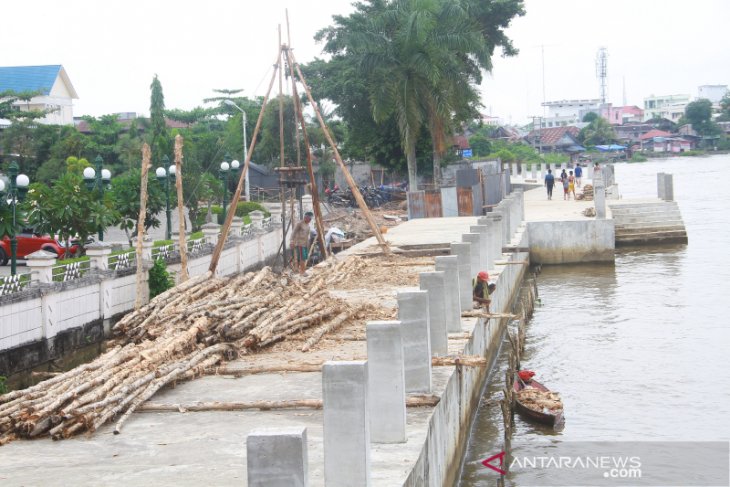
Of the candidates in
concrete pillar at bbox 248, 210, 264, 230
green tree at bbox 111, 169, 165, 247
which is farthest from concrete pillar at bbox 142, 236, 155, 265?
concrete pillar at bbox 248, 210, 264, 230

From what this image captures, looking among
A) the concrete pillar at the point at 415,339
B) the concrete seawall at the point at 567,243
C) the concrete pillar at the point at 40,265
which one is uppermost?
the concrete pillar at the point at 40,265

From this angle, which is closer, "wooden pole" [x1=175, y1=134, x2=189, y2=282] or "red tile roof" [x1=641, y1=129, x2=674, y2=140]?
"wooden pole" [x1=175, y1=134, x2=189, y2=282]

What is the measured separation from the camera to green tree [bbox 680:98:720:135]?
165975 mm

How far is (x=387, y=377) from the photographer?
31.3 ft

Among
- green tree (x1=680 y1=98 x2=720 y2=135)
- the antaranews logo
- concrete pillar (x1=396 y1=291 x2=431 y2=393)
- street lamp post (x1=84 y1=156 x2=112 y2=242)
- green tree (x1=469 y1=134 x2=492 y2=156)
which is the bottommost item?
the antaranews logo

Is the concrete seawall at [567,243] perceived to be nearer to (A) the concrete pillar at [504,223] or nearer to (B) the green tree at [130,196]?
(A) the concrete pillar at [504,223]

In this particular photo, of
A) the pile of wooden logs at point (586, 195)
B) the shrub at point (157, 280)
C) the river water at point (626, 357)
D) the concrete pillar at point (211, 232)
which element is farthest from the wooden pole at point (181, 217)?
the pile of wooden logs at point (586, 195)

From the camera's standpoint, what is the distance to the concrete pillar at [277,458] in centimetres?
596

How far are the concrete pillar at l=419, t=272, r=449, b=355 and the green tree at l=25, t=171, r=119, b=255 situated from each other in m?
12.6

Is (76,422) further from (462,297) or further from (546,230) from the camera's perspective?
(546,230)

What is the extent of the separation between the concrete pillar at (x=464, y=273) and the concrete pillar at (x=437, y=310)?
413cm

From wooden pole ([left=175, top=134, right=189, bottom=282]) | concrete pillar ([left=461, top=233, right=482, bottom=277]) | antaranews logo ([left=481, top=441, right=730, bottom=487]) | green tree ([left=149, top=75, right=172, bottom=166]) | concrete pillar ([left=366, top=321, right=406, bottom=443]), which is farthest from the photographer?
green tree ([left=149, top=75, right=172, bottom=166])

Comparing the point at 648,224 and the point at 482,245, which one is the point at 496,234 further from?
the point at 648,224

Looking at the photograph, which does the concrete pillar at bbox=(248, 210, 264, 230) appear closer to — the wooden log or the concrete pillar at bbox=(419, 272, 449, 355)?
the concrete pillar at bbox=(419, 272, 449, 355)
